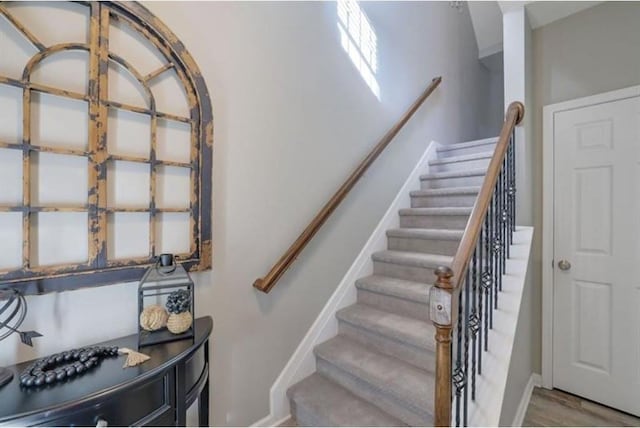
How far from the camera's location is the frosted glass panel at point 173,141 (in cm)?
134

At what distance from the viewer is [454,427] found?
1352 millimetres

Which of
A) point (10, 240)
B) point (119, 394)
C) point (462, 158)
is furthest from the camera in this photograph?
point (462, 158)

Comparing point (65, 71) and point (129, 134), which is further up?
point (65, 71)

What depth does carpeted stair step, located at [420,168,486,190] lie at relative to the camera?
270 cm

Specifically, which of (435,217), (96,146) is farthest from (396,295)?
(96,146)

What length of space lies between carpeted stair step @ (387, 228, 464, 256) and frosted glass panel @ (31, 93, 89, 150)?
2.15 meters

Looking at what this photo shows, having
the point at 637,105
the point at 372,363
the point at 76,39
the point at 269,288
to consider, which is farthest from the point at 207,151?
the point at 637,105

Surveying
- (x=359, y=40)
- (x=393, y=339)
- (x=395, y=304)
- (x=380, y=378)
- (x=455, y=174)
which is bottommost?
(x=380, y=378)

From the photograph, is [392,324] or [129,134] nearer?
[129,134]

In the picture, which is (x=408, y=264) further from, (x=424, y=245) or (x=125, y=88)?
(x=125, y=88)

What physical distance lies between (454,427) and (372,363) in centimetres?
52

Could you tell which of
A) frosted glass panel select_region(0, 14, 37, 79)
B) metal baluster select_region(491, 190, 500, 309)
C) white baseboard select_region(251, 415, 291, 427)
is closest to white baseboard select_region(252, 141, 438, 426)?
white baseboard select_region(251, 415, 291, 427)

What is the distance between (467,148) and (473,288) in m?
2.19

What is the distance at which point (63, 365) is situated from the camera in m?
→ 0.96
